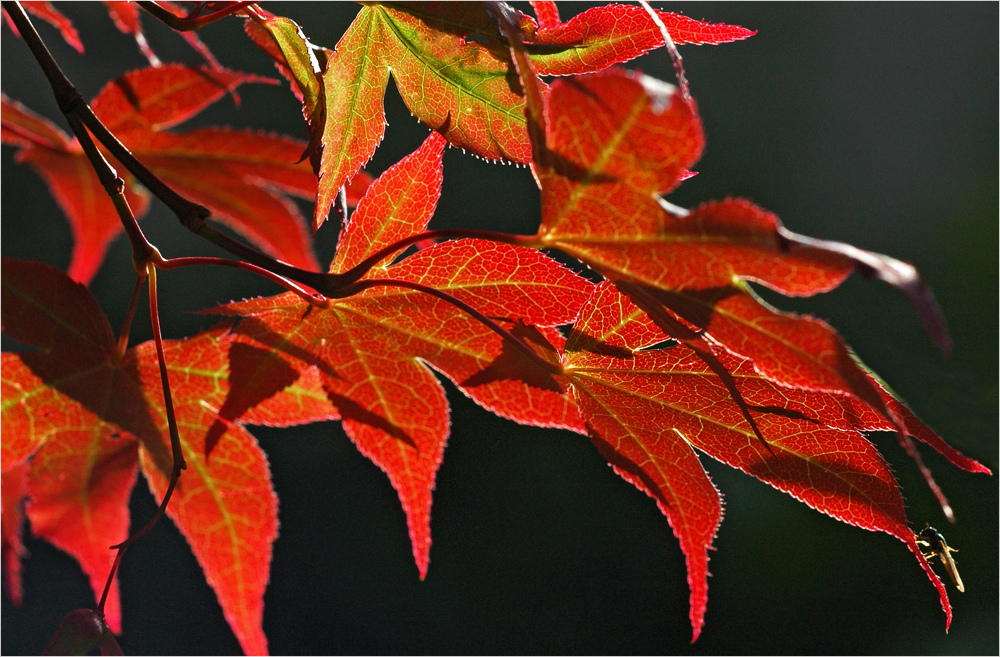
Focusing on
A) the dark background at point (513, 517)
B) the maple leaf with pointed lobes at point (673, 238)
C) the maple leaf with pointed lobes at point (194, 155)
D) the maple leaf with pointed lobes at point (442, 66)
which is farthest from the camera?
the dark background at point (513, 517)

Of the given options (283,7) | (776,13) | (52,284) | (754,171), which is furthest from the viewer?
(776,13)

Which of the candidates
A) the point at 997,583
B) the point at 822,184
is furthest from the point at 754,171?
the point at 997,583

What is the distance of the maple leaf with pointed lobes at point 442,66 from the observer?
324 mm

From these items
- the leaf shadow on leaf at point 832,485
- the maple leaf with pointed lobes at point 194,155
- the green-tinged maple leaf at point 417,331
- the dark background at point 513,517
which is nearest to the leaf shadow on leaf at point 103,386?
the green-tinged maple leaf at point 417,331

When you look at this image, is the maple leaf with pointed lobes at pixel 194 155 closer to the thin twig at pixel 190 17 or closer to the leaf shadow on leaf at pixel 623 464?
the thin twig at pixel 190 17

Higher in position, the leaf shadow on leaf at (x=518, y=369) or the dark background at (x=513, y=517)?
the leaf shadow on leaf at (x=518, y=369)

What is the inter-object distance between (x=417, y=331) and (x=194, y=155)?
364mm

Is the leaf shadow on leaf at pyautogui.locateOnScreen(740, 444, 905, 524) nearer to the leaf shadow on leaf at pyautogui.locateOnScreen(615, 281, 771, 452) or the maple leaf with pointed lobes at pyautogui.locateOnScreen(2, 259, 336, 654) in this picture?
the leaf shadow on leaf at pyautogui.locateOnScreen(615, 281, 771, 452)

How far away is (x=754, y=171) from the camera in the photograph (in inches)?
101

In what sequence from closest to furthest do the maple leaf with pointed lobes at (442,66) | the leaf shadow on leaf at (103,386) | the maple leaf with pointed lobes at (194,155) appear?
the maple leaf with pointed lobes at (442,66) < the leaf shadow on leaf at (103,386) < the maple leaf with pointed lobes at (194,155)

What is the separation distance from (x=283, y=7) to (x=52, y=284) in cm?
176

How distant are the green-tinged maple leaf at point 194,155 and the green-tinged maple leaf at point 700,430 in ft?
1.12

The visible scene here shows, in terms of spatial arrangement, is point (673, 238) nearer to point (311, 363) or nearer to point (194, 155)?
point (311, 363)

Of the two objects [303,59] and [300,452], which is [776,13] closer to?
[300,452]
